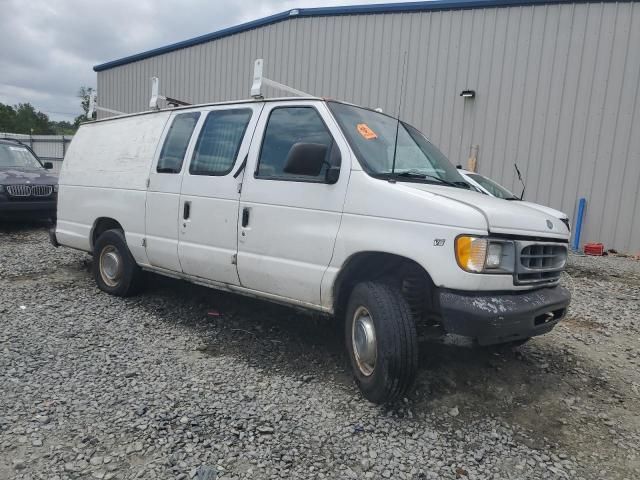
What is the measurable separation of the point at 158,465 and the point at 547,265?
8.80 feet

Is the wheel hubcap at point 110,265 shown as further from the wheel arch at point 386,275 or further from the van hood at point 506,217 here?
the van hood at point 506,217

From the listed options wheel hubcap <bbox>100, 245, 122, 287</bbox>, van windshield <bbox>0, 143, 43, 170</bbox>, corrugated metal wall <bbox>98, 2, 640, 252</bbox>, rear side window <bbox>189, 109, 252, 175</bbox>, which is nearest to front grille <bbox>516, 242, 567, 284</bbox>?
rear side window <bbox>189, 109, 252, 175</bbox>

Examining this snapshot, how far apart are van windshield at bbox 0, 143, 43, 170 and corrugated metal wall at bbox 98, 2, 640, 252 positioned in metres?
6.85

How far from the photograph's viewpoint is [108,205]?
5.22m

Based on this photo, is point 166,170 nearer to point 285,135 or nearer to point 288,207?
point 285,135

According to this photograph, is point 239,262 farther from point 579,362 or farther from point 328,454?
point 579,362

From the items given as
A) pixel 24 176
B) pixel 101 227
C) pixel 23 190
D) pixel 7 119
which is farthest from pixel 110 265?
pixel 7 119

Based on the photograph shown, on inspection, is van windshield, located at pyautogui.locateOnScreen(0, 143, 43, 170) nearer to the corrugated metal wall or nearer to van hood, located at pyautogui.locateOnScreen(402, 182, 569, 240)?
the corrugated metal wall

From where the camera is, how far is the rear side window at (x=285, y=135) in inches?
142

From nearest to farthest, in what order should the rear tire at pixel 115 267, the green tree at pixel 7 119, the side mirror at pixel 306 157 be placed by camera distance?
the side mirror at pixel 306 157 → the rear tire at pixel 115 267 → the green tree at pixel 7 119

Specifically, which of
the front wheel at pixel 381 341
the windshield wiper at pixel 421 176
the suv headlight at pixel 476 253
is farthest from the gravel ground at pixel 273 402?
the windshield wiper at pixel 421 176

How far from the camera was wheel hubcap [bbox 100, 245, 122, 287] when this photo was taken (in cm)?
525

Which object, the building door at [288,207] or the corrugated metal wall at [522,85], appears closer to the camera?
the building door at [288,207]

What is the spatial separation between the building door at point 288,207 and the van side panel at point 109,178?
4.97 ft
